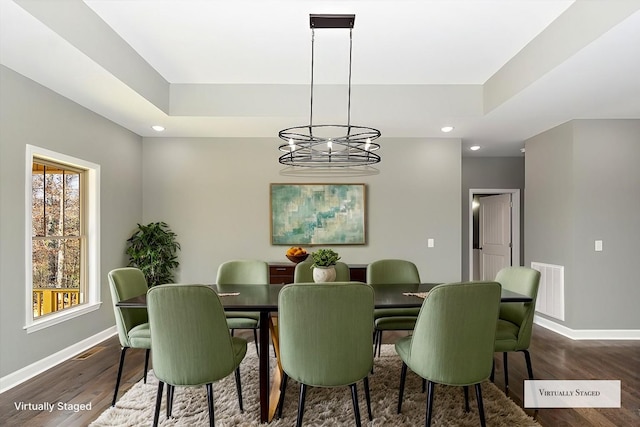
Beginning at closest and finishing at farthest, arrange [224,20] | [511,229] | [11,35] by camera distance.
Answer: [11,35], [224,20], [511,229]

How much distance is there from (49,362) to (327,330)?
9.06 feet

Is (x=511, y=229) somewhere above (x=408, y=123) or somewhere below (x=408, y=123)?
below

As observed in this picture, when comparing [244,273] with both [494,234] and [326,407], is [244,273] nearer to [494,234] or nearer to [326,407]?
[326,407]

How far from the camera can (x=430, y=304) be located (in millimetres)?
2088

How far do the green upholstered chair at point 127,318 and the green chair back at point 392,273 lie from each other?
1888 mm

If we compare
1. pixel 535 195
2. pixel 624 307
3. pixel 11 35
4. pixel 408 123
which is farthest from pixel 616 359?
pixel 11 35

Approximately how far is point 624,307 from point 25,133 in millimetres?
6024

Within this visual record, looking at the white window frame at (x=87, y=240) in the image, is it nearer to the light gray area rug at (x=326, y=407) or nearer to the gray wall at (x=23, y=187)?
the gray wall at (x=23, y=187)

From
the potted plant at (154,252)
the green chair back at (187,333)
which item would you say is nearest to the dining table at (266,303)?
the green chair back at (187,333)

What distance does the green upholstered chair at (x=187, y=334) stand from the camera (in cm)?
207

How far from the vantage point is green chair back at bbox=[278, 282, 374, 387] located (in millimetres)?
2018

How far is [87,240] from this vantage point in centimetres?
409

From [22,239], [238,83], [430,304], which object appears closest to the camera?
[430,304]

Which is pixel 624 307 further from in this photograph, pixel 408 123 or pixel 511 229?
pixel 408 123
